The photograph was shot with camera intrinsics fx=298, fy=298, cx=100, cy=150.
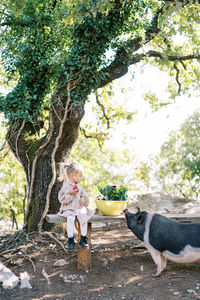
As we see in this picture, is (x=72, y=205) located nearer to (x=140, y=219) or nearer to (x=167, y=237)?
(x=140, y=219)

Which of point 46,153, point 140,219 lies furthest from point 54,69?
point 140,219

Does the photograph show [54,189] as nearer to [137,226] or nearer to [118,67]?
[137,226]

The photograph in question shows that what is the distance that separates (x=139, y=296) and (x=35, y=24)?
6676 mm

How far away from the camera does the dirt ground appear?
12.5 ft

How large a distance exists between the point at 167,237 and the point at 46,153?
361 cm

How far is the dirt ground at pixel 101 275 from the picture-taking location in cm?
382

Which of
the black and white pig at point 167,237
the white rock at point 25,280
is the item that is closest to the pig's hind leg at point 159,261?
the black and white pig at point 167,237

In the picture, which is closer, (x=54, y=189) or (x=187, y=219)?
(x=187, y=219)

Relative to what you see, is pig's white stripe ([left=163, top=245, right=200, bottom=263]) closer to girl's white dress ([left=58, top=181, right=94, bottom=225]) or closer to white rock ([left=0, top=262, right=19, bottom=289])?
girl's white dress ([left=58, top=181, right=94, bottom=225])

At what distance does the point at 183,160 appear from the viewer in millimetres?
13078

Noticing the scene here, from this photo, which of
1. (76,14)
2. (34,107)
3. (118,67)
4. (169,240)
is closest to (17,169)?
(34,107)

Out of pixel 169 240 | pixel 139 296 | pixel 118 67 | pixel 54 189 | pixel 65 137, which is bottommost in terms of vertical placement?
pixel 139 296

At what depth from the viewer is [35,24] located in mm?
7562

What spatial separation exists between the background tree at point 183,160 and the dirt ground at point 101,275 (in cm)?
762
